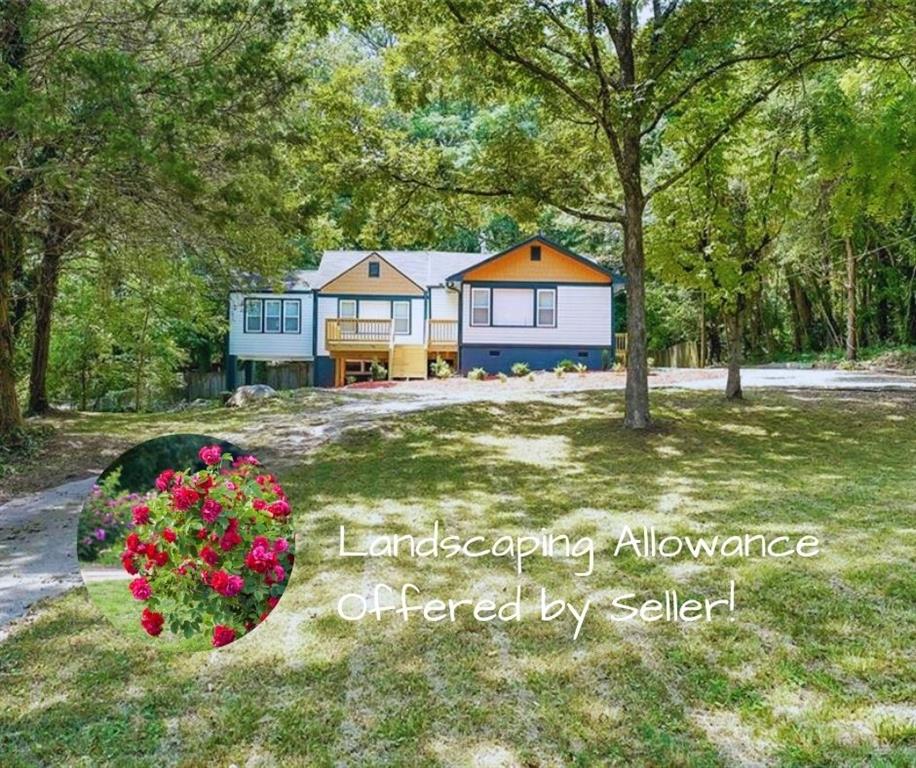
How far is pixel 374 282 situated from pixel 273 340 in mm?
3988

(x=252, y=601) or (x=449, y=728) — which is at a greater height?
(x=252, y=601)

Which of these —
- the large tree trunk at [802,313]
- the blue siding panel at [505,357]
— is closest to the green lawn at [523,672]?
the blue siding panel at [505,357]

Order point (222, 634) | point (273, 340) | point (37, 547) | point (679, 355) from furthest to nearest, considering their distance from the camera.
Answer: point (679, 355), point (273, 340), point (37, 547), point (222, 634)

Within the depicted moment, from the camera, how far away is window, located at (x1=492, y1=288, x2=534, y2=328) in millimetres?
21766

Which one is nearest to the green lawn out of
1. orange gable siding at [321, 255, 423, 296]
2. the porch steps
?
the porch steps

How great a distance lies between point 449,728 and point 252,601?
830 millimetres

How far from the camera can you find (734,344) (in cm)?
1105

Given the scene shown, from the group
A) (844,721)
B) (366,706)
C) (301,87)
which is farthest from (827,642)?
(301,87)

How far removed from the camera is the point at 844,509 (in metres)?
5.02

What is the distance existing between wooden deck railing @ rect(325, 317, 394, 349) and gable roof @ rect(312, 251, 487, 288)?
1750 millimetres

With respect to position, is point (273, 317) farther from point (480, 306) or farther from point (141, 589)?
point (141, 589)

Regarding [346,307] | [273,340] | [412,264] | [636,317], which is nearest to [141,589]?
[636,317]

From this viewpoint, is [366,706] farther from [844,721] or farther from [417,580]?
[844,721]

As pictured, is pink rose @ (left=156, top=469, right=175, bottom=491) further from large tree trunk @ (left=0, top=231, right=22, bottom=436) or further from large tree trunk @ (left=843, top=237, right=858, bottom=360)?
large tree trunk @ (left=843, top=237, right=858, bottom=360)
